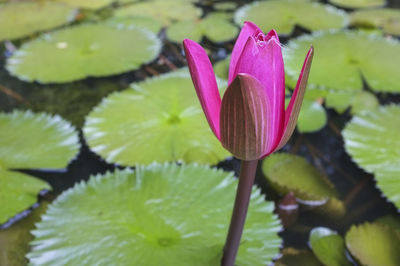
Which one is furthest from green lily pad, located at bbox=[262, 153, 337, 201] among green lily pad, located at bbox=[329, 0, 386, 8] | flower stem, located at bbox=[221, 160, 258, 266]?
green lily pad, located at bbox=[329, 0, 386, 8]

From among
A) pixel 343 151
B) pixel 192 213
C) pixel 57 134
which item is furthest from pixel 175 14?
pixel 192 213

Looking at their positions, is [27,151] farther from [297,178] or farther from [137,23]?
[137,23]

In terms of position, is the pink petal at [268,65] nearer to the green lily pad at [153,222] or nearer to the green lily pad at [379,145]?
the green lily pad at [153,222]

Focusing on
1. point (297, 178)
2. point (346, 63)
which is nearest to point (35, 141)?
point (297, 178)

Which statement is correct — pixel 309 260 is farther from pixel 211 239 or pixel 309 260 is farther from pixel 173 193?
→ pixel 173 193

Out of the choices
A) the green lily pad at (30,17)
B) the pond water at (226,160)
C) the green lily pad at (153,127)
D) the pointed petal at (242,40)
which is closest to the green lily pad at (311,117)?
the pond water at (226,160)
